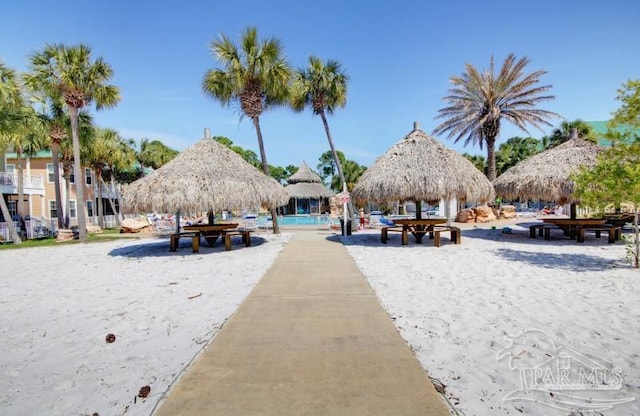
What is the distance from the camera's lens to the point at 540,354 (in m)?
3.52

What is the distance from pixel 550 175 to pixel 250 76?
14118 millimetres

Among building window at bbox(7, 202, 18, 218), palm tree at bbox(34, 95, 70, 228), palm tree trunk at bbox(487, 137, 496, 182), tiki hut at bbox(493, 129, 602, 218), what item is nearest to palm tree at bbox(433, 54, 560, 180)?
palm tree trunk at bbox(487, 137, 496, 182)

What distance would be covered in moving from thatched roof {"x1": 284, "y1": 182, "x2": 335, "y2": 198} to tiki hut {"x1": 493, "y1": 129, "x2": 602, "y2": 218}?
20.9m

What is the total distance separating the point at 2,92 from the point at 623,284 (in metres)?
21.4

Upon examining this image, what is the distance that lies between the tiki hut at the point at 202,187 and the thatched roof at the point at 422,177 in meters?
3.84

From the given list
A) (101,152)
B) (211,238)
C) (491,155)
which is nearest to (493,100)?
(491,155)

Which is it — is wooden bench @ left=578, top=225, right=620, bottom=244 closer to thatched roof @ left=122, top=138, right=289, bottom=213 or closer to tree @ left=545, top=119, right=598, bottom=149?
thatched roof @ left=122, top=138, right=289, bottom=213

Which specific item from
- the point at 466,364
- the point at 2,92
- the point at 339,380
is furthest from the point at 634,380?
the point at 2,92

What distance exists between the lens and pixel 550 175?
1328cm

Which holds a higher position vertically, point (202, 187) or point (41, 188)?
point (41, 188)

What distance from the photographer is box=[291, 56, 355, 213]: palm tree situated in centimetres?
1878

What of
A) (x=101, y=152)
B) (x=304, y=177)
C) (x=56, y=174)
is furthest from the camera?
(x=304, y=177)

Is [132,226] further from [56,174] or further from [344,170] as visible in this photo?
[344,170]

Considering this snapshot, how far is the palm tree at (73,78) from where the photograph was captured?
16.2m
